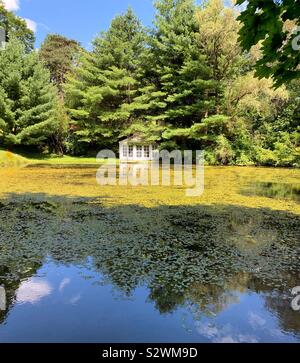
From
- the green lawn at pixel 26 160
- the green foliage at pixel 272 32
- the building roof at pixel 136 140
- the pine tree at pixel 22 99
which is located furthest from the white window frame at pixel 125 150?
the green foliage at pixel 272 32

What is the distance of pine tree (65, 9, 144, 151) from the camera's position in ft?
88.9

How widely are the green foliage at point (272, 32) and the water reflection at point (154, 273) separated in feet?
7.08

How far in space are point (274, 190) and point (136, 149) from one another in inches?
673

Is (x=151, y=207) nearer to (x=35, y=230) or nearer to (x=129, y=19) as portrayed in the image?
(x=35, y=230)

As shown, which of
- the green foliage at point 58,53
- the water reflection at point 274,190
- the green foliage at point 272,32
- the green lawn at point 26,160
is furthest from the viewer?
the green foliage at point 58,53

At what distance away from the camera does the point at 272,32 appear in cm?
269

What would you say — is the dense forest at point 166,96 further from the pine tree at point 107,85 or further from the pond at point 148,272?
the pond at point 148,272

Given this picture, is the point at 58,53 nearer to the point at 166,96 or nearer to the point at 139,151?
the point at 139,151

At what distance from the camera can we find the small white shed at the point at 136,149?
1088 inches

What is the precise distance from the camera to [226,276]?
15.0 ft

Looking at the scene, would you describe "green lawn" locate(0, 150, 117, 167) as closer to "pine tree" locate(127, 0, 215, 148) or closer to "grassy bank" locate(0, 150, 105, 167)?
"grassy bank" locate(0, 150, 105, 167)

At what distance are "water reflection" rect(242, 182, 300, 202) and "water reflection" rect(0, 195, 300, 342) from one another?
3003mm

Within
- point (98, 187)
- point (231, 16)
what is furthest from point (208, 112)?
point (98, 187)

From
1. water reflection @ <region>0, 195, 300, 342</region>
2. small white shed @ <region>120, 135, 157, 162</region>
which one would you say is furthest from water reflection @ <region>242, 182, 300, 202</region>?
small white shed @ <region>120, 135, 157, 162</region>
